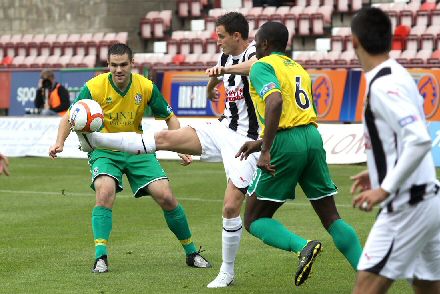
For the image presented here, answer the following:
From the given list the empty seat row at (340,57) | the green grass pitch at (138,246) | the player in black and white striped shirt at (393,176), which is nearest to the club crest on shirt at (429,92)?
the empty seat row at (340,57)

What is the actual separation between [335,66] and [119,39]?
448 inches

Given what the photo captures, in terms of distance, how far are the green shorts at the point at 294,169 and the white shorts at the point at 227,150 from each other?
784mm

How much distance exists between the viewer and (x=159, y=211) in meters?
14.1

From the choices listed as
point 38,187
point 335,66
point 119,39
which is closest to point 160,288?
point 38,187

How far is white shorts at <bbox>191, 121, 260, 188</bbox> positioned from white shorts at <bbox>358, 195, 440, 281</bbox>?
315cm

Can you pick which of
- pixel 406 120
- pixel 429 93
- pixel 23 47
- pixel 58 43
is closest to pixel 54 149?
pixel 406 120

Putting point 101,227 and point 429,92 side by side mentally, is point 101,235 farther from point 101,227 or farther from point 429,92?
point 429,92

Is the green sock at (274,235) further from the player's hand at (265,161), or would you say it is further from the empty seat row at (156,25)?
the empty seat row at (156,25)

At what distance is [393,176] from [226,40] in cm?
375

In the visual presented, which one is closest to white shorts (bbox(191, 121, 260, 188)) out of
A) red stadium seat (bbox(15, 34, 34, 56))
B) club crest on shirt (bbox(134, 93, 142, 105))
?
club crest on shirt (bbox(134, 93, 142, 105))

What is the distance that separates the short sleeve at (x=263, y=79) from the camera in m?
7.65

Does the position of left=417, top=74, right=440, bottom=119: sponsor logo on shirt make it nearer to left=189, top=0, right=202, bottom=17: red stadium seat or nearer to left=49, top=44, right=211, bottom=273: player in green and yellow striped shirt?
left=49, top=44, right=211, bottom=273: player in green and yellow striped shirt

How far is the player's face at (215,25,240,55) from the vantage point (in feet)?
29.1

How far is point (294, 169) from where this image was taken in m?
7.85
